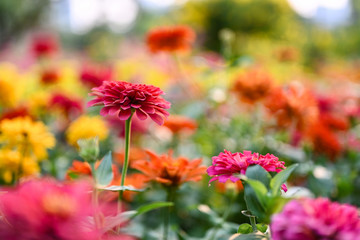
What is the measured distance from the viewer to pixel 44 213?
31 cm

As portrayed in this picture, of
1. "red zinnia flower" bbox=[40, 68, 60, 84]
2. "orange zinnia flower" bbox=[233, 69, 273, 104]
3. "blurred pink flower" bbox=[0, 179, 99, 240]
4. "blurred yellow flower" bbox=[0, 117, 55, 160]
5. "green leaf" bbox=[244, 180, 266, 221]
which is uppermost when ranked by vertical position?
"red zinnia flower" bbox=[40, 68, 60, 84]

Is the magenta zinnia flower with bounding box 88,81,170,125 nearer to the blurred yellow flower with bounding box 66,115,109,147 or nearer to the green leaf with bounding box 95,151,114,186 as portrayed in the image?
the green leaf with bounding box 95,151,114,186

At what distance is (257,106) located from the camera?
1468 millimetres

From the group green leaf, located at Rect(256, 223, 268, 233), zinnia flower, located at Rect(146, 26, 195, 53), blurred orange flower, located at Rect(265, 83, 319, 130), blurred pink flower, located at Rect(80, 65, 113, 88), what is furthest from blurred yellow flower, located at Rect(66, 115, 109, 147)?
green leaf, located at Rect(256, 223, 268, 233)

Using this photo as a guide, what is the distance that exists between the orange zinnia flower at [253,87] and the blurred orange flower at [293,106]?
5cm

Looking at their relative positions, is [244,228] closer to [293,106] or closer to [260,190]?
[260,190]

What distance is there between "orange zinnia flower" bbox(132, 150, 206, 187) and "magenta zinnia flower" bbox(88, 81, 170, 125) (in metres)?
0.13

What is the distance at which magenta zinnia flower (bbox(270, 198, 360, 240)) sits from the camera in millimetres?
353

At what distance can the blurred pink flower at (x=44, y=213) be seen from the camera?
309 mm

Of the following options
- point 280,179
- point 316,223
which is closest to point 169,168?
point 280,179

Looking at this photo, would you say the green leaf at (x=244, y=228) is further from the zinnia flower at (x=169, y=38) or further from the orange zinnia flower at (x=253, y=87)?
the zinnia flower at (x=169, y=38)

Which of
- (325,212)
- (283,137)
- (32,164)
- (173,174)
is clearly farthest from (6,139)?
(283,137)

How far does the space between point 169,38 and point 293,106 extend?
55 cm

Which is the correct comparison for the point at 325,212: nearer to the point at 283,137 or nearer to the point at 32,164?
the point at 32,164
